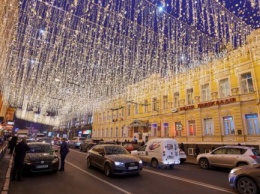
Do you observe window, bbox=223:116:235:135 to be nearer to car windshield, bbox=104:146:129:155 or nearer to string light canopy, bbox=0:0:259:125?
string light canopy, bbox=0:0:259:125

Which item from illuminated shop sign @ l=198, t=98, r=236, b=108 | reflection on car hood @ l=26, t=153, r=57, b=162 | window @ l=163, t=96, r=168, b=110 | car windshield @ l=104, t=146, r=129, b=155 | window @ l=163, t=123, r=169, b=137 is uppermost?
window @ l=163, t=96, r=168, b=110

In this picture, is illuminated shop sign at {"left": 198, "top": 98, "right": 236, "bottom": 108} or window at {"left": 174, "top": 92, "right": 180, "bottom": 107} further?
window at {"left": 174, "top": 92, "right": 180, "bottom": 107}

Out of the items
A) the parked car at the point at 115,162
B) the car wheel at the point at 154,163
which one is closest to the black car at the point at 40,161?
the parked car at the point at 115,162

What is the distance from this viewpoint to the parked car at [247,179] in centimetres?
571

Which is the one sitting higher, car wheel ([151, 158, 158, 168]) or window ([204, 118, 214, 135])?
window ([204, 118, 214, 135])

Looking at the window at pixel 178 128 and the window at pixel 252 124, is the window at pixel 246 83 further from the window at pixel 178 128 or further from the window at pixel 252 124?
the window at pixel 178 128

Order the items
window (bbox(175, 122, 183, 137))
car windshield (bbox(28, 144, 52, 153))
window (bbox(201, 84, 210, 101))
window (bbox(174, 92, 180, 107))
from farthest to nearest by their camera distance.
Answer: window (bbox(174, 92, 180, 107))
window (bbox(175, 122, 183, 137))
window (bbox(201, 84, 210, 101))
car windshield (bbox(28, 144, 52, 153))

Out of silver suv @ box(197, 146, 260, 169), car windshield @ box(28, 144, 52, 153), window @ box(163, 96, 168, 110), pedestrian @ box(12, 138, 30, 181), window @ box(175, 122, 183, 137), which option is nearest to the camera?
pedestrian @ box(12, 138, 30, 181)

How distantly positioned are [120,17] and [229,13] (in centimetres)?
667

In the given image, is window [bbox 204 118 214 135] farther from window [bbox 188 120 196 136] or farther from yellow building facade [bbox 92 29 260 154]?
window [bbox 188 120 196 136]

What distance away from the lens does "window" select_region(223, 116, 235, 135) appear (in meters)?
17.7

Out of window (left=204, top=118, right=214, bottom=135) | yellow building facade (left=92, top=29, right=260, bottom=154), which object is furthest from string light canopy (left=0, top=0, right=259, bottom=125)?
window (left=204, top=118, right=214, bottom=135)

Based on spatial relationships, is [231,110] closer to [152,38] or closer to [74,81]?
[152,38]

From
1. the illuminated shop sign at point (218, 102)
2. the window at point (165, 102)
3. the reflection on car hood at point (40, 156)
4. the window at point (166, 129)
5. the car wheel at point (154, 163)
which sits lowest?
the car wheel at point (154, 163)
